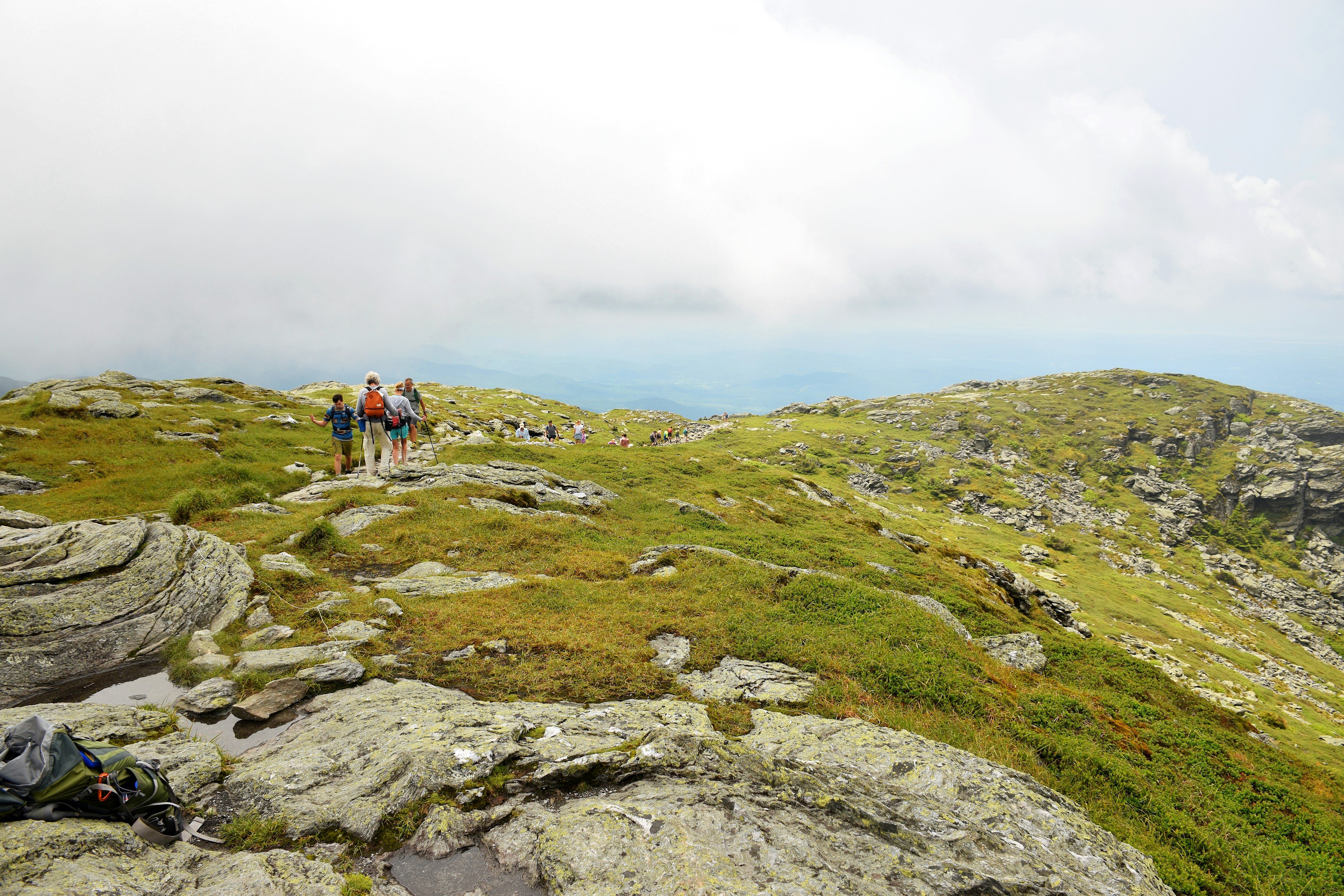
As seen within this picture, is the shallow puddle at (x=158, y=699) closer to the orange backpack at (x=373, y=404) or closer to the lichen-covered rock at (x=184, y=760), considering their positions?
the lichen-covered rock at (x=184, y=760)

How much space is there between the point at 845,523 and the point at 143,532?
1679 inches

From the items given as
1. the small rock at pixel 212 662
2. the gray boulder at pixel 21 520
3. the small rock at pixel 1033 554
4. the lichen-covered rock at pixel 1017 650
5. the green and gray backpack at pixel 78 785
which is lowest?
the small rock at pixel 1033 554

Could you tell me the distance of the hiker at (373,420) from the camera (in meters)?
28.5

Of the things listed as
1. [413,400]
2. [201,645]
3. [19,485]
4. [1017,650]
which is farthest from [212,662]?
[1017,650]

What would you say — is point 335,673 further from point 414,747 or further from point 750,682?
point 750,682

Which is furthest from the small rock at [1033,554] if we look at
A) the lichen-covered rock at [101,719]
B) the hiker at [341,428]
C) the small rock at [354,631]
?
the lichen-covered rock at [101,719]

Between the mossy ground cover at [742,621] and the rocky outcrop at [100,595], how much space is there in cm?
132

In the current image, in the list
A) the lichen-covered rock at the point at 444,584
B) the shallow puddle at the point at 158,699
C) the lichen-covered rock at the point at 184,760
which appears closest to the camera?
the lichen-covered rock at the point at 184,760

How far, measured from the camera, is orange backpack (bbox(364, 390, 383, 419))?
28.4 metres

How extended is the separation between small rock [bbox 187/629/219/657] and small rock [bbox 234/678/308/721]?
8.85ft

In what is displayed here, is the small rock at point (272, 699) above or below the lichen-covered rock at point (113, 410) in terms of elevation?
below

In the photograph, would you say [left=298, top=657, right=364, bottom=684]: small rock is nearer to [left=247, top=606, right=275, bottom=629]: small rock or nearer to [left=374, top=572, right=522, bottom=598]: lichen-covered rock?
[left=247, top=606, right=275, bottom=629]: small rock

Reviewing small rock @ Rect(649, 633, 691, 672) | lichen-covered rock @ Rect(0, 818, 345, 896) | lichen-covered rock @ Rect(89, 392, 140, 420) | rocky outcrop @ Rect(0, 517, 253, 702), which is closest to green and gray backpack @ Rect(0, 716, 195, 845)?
lichen-covered rock @ Rect(0, 818, 345, 896)

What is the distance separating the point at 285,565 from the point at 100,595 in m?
5.15
